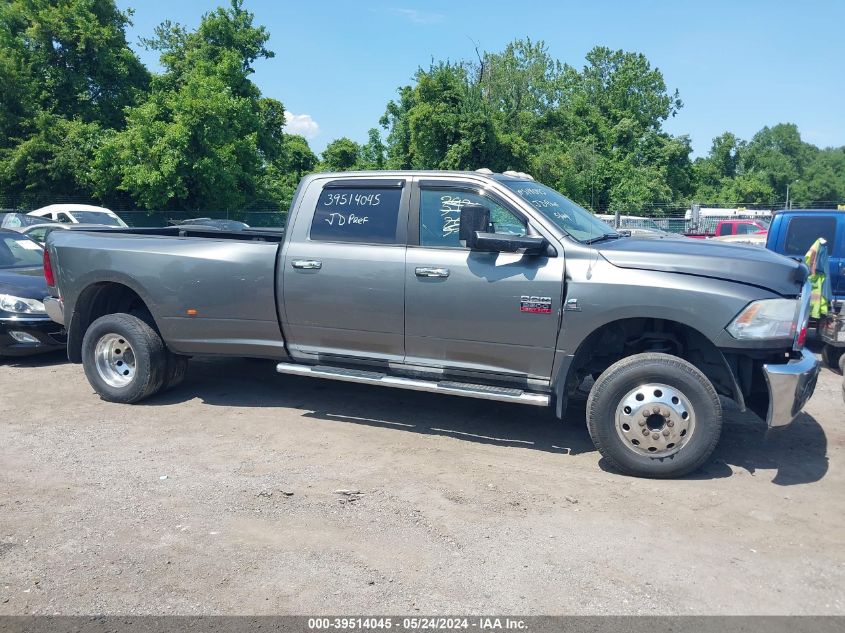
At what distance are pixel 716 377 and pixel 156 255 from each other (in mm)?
4788

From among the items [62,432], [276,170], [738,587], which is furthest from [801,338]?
[276,170]

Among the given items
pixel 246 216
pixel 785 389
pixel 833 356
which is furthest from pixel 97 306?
pixel 246 216

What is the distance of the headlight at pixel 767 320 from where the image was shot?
4555 millimetres

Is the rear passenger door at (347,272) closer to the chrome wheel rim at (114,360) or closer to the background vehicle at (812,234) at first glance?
the chrome wheel rim at (114,360)

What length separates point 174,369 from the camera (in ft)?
22.2

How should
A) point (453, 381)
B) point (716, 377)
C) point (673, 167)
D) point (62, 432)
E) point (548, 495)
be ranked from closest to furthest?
point (548, 495), point (716, 377), point (453, 381), point (62, 432), point (673, 167)

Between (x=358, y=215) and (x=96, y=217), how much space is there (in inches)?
646

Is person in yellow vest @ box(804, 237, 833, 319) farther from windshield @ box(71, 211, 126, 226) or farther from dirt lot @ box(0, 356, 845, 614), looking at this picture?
windshield @ box(71, 211, 126, 226)

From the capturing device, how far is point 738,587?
350cm

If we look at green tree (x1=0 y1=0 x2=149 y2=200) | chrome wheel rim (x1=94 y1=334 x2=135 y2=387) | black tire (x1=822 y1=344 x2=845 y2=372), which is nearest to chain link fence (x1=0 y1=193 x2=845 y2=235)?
green tree (x1=0 y1=0 x2=149 y2=200)

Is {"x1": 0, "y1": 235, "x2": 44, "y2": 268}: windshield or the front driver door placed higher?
the front driver door

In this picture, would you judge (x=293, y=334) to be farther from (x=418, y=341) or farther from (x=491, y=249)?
(x=491, y=249)

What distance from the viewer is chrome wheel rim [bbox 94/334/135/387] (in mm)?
6629

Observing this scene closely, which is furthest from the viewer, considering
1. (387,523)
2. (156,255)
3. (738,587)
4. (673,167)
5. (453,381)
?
(673,167)
